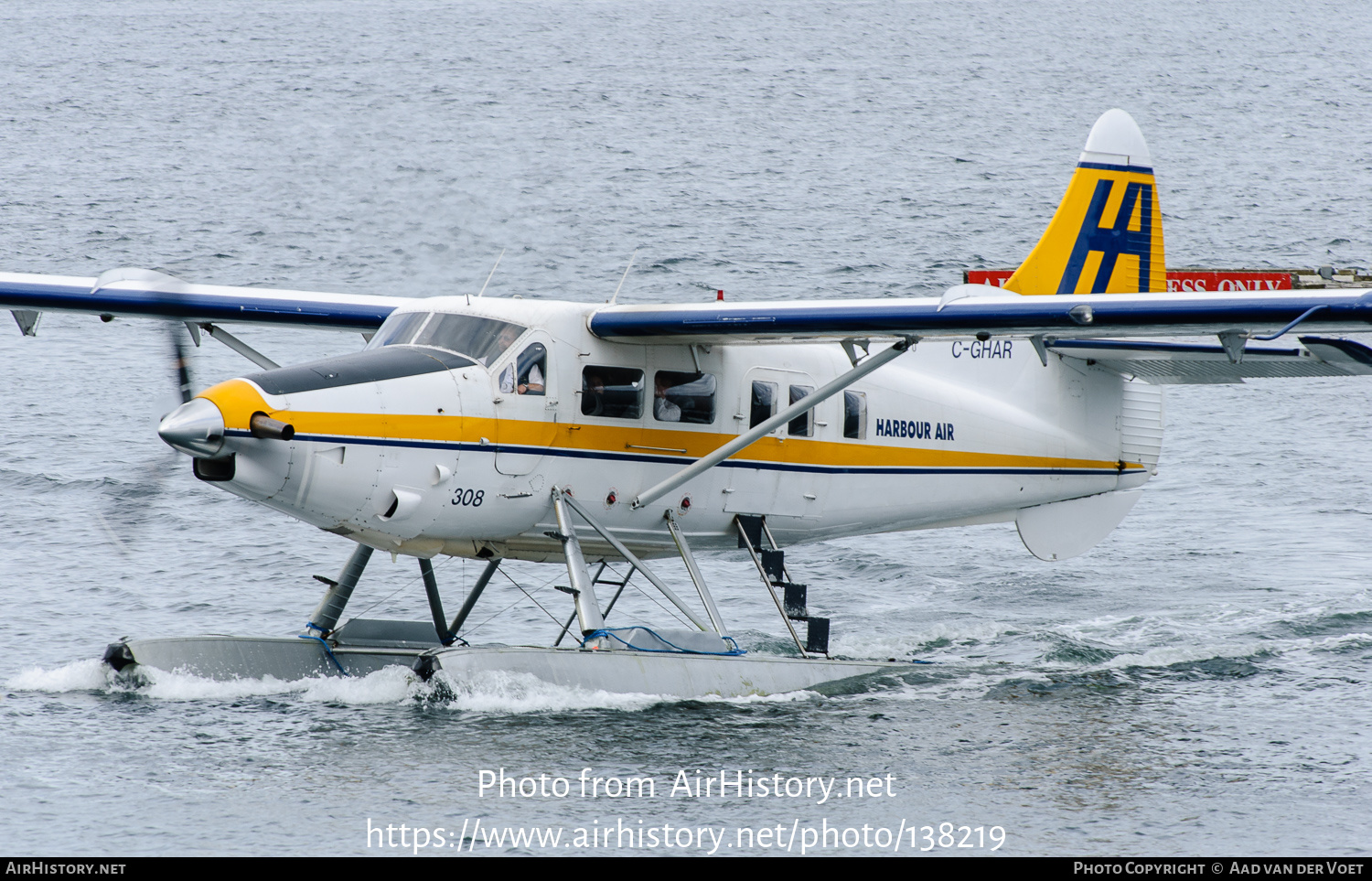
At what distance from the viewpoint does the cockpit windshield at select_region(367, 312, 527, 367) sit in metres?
11.9

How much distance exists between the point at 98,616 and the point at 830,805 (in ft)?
31.5

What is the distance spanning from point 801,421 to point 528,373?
285 cm

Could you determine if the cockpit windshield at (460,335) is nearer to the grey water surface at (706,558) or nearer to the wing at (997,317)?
the wing at (997,317)

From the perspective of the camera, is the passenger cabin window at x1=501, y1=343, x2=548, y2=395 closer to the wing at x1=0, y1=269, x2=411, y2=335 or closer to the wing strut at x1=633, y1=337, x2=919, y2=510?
the wing strut at x1=633, y1=337, x2=919, y2=510

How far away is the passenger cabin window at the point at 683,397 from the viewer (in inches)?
503

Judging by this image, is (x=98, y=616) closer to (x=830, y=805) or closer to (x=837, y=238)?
(x=830, y=805)

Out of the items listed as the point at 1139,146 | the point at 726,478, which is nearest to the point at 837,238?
the point at 1139,146

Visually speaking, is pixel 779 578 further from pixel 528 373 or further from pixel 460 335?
pixel 460 335

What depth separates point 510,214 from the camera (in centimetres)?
4434

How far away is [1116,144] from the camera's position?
50.5 ft

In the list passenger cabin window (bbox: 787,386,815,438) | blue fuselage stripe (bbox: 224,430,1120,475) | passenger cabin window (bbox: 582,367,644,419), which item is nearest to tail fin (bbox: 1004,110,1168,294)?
blue fuselage stripe (bbox: 224,430,1120,475)

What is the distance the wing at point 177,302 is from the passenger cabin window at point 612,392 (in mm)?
2306

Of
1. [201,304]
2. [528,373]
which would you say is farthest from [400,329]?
[201,304]

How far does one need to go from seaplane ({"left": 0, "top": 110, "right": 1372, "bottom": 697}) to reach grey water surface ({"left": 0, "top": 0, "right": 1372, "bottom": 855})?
0.72 meters
